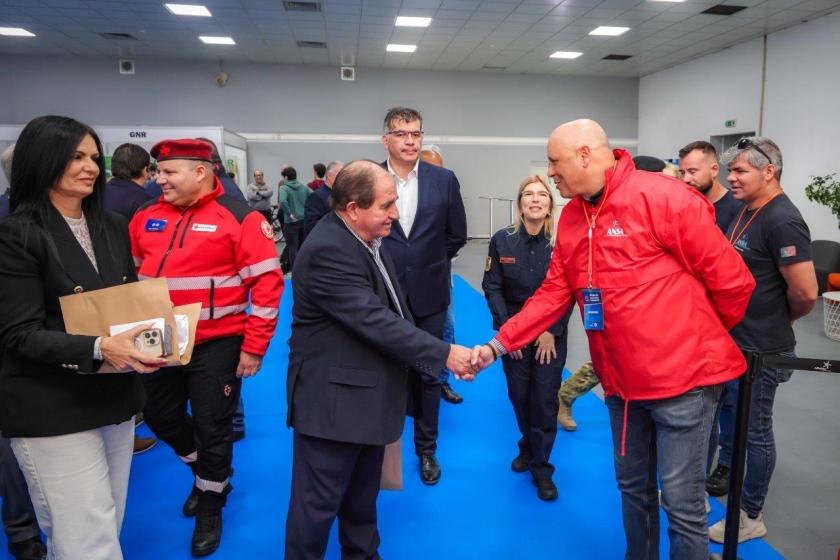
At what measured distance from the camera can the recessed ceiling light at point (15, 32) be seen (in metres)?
9.87

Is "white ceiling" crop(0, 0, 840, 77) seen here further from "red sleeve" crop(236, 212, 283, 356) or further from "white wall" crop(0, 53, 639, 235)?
"red sleeve" crop(236, 212, 283, 356)

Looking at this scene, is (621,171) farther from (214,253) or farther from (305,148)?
(305,148)

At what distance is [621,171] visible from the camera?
5.68ft

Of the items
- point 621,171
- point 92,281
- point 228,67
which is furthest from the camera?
point 228,67

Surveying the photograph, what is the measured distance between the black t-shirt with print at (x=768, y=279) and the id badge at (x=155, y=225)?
236 cm

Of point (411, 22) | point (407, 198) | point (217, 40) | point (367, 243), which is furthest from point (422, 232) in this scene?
point (217, 40)

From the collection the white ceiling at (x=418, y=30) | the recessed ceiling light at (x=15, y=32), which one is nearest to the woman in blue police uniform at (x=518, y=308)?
the white ceiling at (x=418, y=30)

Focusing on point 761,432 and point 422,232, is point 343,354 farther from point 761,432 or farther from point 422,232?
point 761,432

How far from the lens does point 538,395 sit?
8.87 feet

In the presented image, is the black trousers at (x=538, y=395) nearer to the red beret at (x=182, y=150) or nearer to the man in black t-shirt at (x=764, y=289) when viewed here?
the man in black t-shirt at (x=764, y=289)

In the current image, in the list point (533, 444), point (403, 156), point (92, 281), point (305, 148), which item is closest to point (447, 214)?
point (403, 156)

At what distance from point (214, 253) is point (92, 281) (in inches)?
27.1

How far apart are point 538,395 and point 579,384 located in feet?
2.63

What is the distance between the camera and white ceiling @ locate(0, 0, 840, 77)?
27.6 ft
